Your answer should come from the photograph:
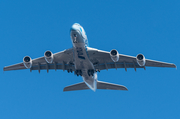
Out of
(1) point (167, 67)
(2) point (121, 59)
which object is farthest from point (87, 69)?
(1) point (167, 67)

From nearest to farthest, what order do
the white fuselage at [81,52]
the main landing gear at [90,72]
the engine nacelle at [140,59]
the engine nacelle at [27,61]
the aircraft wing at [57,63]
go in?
the white fuselage at [81,52]
the engine nacelle at [140,59]
the engine nacelle at [27,61]
the aircraft wing at [57,63]
the main landing gear at [90,72]

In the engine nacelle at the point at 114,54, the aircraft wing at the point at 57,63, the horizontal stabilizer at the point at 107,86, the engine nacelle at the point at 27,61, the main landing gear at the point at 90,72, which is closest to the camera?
the engine nacelle at the point at 114,54

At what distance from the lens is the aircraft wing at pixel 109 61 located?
2875cm

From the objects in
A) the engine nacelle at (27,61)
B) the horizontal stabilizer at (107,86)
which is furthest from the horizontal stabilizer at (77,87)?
the engine nacelle at (27,61)

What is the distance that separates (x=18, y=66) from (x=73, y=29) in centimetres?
859

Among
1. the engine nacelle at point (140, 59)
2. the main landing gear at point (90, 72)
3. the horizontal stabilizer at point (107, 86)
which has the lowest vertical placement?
the horizontal stabilizer at point (107, 86)

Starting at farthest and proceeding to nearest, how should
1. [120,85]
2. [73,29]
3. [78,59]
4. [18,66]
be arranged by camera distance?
[120,85]
[18,66]
[78,59]
[73,29]

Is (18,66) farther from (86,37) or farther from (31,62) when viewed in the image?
(86,37)

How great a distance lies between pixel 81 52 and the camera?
2773 cm

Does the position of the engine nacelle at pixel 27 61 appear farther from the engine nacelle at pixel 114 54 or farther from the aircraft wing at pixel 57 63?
the engine nacelle at pixel 114 54

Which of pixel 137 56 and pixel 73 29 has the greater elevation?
pixel 73 29

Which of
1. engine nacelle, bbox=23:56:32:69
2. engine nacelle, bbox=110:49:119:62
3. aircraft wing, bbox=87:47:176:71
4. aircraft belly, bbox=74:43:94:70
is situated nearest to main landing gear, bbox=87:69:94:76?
aircraft belly, bbox=74:43:94:70

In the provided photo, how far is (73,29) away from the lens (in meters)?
26.4

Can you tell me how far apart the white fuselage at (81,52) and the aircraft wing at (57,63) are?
103 centimetres
